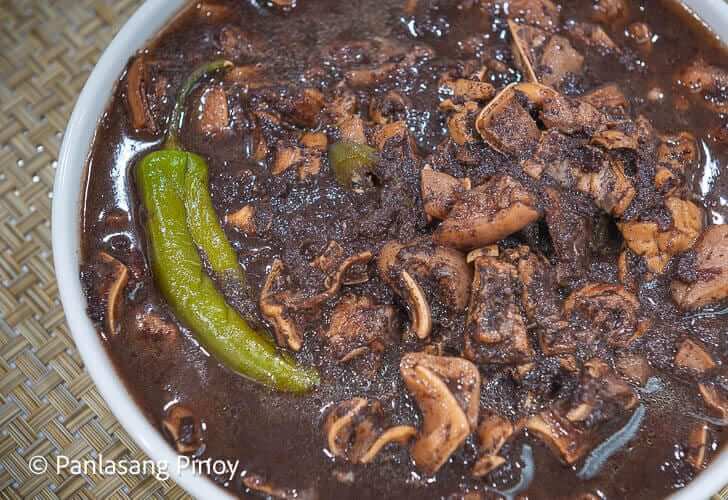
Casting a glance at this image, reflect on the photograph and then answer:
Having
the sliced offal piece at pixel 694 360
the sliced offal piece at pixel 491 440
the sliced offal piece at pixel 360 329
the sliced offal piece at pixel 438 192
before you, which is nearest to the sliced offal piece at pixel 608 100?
the sliced offal piece at pixel 438 192

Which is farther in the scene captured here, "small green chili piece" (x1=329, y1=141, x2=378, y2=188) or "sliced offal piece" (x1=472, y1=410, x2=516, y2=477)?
"small green chili piece" (x1=329, y1=141, x2=378, y2=188)

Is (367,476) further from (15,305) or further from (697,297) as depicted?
(15,305)

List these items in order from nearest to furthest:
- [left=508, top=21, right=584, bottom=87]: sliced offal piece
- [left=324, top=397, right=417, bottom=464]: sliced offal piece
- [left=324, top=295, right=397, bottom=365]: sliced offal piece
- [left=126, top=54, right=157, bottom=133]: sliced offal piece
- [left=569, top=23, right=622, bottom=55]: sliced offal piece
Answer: [left=324, top=397, right=417, bottom=464]: sliced offal piece, [left=324, top=295, right=397, bottom=365]: sliced offal piece, [left=126, top=54, right=157, bottom=133]: sliced offal piece, [left=508, top=21, right=584, bottom=87]: sliced offal piece, [left=569, top=23, right=622, bottom=55]: sliced offal piece

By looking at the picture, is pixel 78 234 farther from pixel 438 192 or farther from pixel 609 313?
pixel 609 313

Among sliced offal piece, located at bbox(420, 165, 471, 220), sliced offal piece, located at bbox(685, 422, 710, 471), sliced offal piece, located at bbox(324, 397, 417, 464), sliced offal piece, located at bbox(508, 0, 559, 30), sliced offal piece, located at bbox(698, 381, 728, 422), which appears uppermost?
sliced offal piece, located at bbox(508, 0, 559, 30)

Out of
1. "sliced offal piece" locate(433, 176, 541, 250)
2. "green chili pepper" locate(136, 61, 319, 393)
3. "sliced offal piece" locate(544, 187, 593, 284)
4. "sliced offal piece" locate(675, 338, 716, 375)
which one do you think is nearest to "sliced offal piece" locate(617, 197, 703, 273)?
"sliced offal piece" locate(544, 187, 593, 284)

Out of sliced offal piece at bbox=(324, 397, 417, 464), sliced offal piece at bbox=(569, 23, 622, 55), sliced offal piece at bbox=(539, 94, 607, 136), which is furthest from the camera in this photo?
sliced offal piece at bbox=(569, 23, 622, 55)

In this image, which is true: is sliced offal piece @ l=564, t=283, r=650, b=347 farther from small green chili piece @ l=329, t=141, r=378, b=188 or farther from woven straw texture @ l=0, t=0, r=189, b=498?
woven straw texture @ l=0, t=0, r=189, b=498
